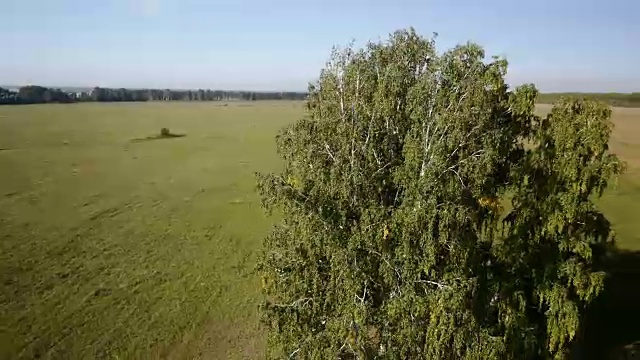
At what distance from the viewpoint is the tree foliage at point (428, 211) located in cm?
1230

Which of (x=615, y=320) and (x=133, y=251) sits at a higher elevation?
(x=133, y=251)

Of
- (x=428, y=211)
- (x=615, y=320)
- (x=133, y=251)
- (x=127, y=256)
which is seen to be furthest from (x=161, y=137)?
(x=428, y=211)

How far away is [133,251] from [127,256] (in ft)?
2.51

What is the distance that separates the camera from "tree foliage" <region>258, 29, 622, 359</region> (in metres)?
12.3

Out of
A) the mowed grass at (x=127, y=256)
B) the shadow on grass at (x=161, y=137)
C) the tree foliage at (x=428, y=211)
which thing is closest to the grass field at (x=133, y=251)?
the mowed grass at (x=127, y=256)

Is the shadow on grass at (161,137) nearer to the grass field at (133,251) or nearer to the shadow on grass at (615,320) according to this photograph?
the grass field at (133,251)

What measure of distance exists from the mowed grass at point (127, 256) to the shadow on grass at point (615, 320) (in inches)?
465

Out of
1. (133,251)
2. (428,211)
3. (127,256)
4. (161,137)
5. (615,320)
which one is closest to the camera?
(428,211)

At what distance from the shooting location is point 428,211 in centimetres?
1217

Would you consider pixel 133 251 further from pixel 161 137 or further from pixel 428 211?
pixel 161 137

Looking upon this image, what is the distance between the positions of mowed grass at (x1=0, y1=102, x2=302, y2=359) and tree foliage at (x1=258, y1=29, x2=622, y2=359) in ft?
22.6

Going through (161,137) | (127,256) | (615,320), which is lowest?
(615,320)

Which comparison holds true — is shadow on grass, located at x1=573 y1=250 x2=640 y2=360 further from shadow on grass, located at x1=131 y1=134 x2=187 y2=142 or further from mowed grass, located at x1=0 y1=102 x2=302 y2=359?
shadow on grass, located at x1=131 y1=134 x2=187 y2=142

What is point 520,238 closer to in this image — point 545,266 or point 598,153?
point 545,266
